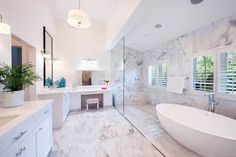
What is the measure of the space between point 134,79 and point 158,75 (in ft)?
3.47

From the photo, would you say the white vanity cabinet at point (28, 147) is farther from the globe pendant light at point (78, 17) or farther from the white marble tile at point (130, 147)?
the globe pendant light at point (78, 17)

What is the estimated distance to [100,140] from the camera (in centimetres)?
241

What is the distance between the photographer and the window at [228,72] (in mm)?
2361

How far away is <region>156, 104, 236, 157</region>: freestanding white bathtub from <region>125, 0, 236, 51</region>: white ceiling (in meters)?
2.00

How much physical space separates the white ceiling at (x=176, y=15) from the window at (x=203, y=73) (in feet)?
2.79

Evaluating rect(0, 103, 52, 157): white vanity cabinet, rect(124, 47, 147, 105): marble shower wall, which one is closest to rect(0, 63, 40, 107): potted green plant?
rect(0, 103, 52, 157): white vanity cabinet

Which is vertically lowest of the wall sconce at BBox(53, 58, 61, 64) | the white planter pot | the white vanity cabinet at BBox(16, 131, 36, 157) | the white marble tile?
the white marble tile

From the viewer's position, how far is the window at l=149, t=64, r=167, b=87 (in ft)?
14.5

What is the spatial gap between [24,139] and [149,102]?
4745mm

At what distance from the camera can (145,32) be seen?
374 centimetres

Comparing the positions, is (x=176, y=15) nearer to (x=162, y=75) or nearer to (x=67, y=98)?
(x=162, y=75)

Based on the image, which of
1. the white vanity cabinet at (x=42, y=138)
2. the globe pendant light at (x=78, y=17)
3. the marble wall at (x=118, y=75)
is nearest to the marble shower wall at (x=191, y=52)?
the marble wall at (x=118, y=75)

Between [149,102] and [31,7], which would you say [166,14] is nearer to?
[31,7]

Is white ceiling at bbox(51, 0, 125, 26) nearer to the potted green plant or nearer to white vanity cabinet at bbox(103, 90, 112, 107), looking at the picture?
white vanity cabinet at bbox(103, 90, 112, 107)
